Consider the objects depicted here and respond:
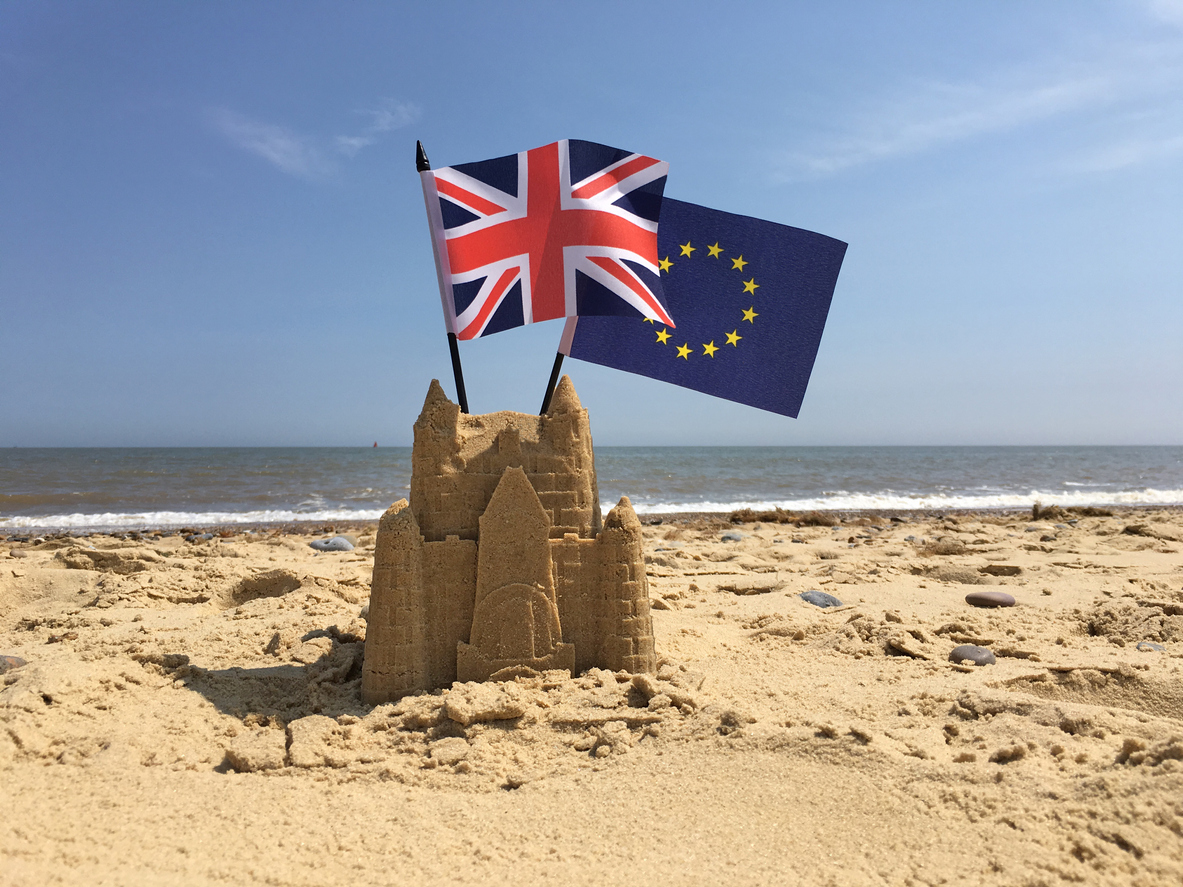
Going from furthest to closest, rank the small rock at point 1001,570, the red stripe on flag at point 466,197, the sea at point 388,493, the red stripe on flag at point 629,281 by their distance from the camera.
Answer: the sea at point 388,493 → the small rock at point 1001,570 → the red stripe on flag at point 629,281 → the red stripe on flag at point 466,197

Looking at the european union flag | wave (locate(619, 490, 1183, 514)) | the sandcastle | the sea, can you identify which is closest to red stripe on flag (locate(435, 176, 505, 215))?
the sandcastle

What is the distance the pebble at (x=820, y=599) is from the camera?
6566mm

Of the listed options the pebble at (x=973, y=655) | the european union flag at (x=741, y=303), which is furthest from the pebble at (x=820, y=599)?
the european union flag at (x=741, y=303)

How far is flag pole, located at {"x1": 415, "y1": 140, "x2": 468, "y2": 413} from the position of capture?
4.15 m

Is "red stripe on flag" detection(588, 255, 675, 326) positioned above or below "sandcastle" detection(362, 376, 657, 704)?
above

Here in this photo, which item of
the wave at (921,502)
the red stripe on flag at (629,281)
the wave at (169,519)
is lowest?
the wave at (169,519)

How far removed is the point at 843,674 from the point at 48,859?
4355 mm

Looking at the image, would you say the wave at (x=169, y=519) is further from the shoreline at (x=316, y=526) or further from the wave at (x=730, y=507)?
the shoreline at (x=316, y=526)

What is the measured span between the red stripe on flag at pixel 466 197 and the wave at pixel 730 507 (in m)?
12.1

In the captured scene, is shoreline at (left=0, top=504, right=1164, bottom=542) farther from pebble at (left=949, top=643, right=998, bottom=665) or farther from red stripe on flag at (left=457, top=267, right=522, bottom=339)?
red stripe on flag at (left=457, top=267, right=522, bottom=339)

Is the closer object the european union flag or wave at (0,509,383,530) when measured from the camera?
the european union flag

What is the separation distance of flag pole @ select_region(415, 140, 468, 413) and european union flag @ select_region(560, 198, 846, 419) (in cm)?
160

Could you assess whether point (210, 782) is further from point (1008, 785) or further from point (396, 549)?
point (1008, 785)

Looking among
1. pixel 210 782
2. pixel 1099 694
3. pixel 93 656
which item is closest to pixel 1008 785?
pixel 1099 694
